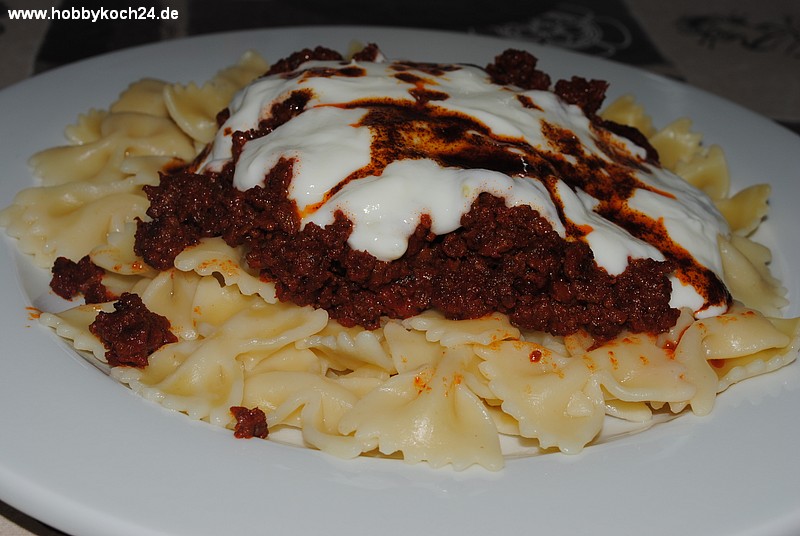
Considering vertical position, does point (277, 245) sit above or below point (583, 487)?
above

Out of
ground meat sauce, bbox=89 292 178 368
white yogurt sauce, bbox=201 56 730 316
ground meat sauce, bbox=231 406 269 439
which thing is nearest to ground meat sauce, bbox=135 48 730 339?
white yogurt sauce, bbox=201 56 730 316

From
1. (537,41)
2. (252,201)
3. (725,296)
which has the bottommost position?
(537,41)

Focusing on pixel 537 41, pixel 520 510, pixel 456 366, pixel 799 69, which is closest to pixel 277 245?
pixel 456 366

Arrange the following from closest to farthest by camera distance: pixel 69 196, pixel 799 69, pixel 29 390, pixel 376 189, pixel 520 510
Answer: pixel 520 510, pixel 29 390, pixel 376 189, pixel 69 196, pixel 799 69

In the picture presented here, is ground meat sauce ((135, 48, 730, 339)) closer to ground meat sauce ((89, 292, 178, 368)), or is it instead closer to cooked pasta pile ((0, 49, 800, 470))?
cooked pasta pile ((0, 49, 800, 470))

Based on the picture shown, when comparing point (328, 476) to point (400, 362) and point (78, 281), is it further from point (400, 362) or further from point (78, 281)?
point (78, 281)

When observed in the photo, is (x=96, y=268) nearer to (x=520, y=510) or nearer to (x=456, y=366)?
(x=456, y=366)
